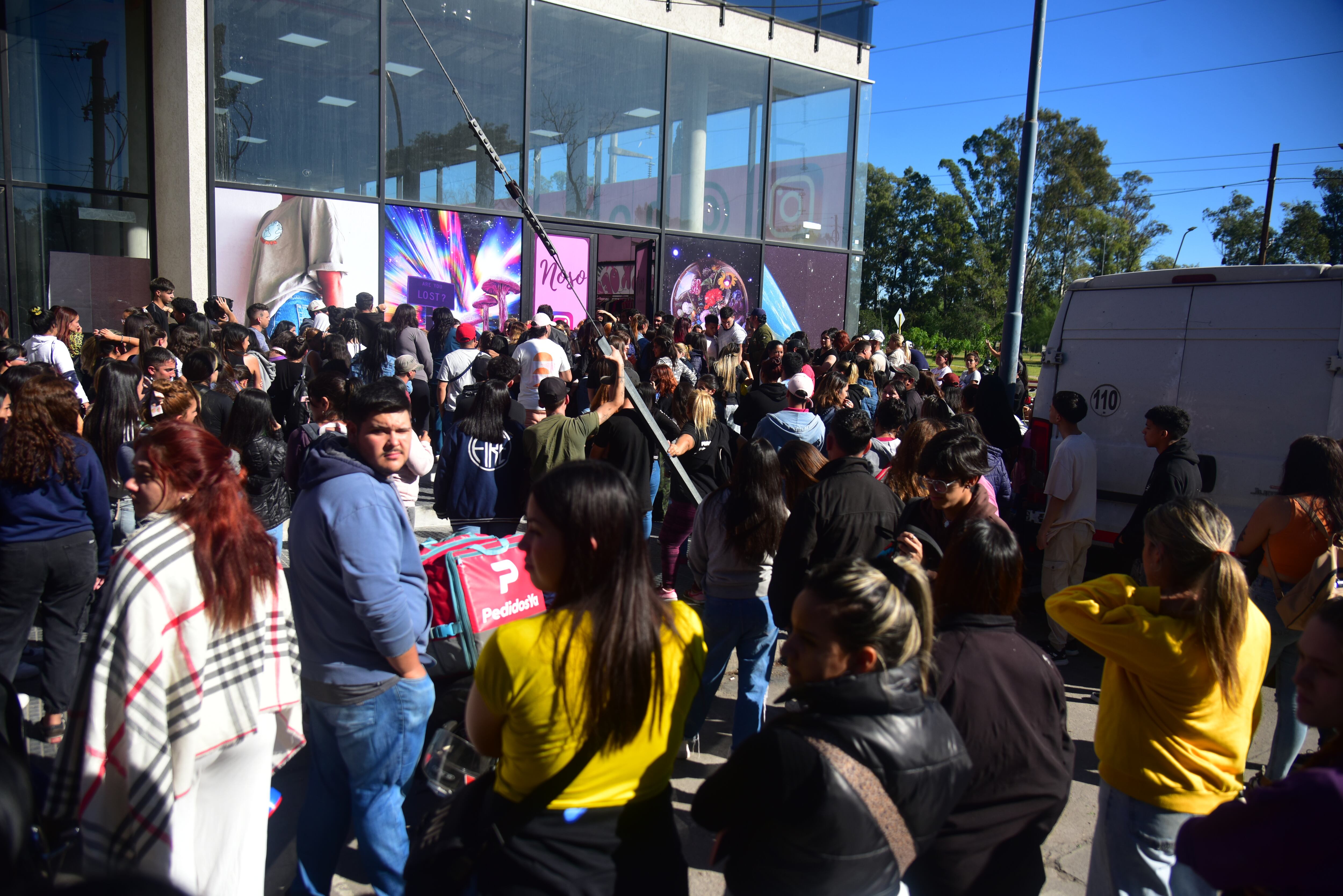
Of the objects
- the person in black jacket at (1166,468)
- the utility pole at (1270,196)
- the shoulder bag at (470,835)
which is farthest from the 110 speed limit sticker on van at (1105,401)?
the utility pole at (1270,196)

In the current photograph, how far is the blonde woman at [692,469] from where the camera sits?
5.60 m

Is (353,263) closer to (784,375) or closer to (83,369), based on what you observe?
(83,369)

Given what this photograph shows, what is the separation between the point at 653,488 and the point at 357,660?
439 centimetres

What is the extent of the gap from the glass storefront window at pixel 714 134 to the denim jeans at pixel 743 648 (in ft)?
41.2

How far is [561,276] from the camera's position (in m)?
14.5

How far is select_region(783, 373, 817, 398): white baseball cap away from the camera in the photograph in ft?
21.3

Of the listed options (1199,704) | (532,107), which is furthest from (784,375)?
(532,107)

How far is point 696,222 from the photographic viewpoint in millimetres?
15984

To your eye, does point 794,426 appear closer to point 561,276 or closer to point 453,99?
point 561,276

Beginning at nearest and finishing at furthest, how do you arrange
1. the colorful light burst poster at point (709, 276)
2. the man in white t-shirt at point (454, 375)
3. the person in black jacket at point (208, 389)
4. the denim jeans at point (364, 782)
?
the denim jeans at point (364, 782), the person in black jacket at point (208, 389), the man in white t-shirt at point (454, 375), the colorful light burst poster at point (709, 276)

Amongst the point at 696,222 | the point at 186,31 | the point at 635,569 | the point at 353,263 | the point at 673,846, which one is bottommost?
the point at 673,846

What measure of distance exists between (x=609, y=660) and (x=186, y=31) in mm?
12606

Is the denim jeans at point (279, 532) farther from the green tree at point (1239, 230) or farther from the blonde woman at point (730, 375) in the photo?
the green tree at point (1239, 230)

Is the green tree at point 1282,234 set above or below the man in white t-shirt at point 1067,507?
above
